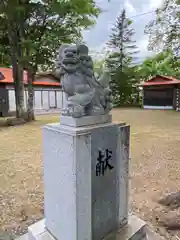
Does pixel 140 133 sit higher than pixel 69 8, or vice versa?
pixel 69 8

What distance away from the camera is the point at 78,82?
151 centimetres

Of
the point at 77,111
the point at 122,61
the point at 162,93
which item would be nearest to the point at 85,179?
the point at 77,111

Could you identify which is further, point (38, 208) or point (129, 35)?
point (129, 35)

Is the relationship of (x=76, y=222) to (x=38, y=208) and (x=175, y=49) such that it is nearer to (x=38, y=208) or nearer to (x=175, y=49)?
(x=38, y=208)

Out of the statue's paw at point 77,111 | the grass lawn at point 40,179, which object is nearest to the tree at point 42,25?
the grass lawn at point 40,179

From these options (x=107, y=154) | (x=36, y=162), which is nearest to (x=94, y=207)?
(x=107, y=154)

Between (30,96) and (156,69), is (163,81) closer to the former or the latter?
(156,69)

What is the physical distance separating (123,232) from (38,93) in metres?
14.2

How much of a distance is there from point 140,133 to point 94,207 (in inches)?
218

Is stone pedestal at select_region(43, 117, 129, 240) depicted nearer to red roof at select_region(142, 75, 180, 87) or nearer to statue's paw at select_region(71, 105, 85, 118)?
statue's paw at select_region(71, 105, 85, 118)

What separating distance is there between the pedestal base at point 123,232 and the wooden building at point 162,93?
14963mm

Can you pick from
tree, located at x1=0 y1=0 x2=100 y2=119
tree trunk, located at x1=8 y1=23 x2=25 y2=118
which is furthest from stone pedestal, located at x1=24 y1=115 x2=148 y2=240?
tree trunk, located at x1=8 y1=23 x2=25 y2=118

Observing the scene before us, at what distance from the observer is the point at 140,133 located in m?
6.80

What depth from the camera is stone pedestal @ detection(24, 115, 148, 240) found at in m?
1.39
